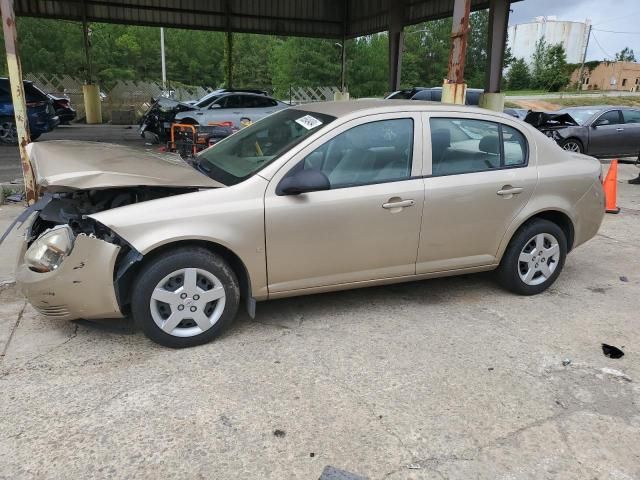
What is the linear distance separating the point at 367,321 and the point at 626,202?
22.8 ft

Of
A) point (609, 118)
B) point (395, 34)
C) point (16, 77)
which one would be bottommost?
point (609, 118)

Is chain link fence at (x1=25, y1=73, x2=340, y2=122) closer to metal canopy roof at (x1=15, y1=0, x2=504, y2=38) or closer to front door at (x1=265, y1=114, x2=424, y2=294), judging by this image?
metal canopy roof at (x1=15, y1=0, x2=504, y2=38)

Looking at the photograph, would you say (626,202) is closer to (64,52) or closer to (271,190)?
(271,190)

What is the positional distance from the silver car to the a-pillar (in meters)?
6.16

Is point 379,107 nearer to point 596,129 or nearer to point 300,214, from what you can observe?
point 300,214

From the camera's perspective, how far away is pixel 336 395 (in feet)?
10.2

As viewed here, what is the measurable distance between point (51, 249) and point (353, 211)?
198 centimetres

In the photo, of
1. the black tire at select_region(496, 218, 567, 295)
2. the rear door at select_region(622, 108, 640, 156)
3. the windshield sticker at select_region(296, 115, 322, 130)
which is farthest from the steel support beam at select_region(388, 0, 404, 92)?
the windshield sticker at select_region(296, 115, 322, 130)

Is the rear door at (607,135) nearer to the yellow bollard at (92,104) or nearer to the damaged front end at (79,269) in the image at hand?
the damaged front end at (79,269)

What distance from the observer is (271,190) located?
11.7 ft

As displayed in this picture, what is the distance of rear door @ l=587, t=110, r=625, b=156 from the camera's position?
13422mm

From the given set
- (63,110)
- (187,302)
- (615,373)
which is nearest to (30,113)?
(63,110)

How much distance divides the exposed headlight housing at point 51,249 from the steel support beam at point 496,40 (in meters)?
14.7

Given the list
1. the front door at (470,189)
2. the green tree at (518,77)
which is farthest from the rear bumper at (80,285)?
the green tree at (518,77)
